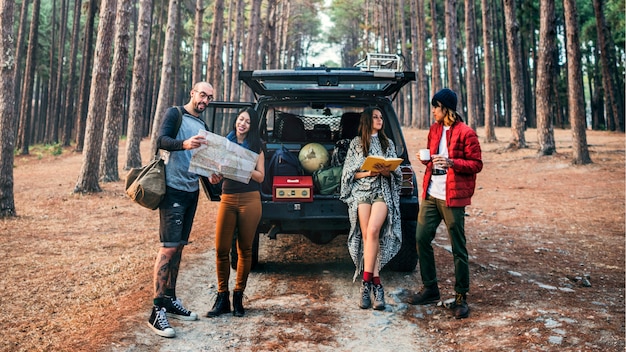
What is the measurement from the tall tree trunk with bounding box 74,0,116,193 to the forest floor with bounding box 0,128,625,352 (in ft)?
5.19

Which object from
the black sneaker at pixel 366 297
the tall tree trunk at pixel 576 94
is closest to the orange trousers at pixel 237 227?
the black sneaker at pixel 366 297

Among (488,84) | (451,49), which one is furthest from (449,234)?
(451,49)

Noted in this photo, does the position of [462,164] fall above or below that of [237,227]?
above

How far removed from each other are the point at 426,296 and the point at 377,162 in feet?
4.64

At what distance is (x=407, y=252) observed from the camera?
17.9ft

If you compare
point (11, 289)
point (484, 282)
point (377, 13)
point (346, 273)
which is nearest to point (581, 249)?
point (484, 282)

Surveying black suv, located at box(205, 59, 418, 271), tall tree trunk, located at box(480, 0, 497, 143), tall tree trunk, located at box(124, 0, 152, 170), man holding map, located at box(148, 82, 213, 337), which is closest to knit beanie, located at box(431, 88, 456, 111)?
black suv, located at box(205, 59, 418, 271)

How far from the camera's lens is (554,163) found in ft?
44.3

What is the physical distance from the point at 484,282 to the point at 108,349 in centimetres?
385

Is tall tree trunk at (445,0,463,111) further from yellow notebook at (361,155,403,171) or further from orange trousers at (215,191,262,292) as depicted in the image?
orange trousers at (215,191,262,292)

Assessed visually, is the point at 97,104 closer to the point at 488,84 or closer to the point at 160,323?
the point at 160,323

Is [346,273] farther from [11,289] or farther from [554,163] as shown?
[554,163]

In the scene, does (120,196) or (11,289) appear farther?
(120,196)

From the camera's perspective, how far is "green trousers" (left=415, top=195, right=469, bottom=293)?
14.0 ft
